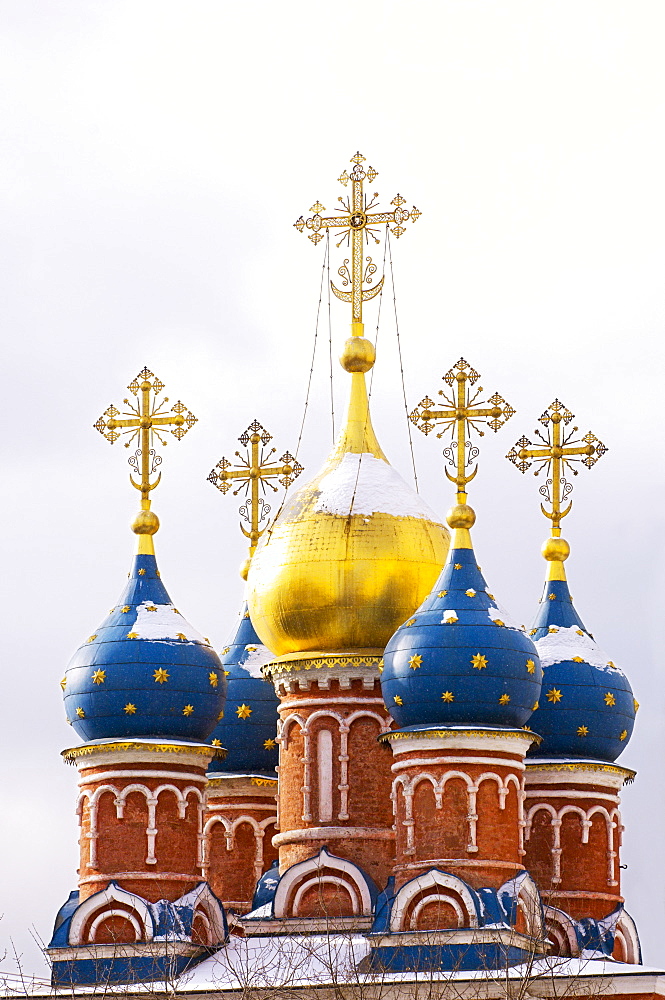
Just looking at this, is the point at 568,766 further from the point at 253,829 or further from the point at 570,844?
the point at 253,829

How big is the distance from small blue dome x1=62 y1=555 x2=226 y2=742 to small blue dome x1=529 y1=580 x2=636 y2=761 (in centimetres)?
363

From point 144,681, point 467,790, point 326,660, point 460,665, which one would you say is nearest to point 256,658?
point 326,660

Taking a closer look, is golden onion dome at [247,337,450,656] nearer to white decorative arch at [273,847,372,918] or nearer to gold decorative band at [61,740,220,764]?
gold decorative band at [61,740,220,764]

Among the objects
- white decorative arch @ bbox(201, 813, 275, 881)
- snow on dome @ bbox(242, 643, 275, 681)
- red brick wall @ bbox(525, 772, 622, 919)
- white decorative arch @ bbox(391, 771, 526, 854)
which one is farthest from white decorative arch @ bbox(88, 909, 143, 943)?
red brick wall @ bbox(525, 772, 622, 919)

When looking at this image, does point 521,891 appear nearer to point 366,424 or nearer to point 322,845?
point 322,845

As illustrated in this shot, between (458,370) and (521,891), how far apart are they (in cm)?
569

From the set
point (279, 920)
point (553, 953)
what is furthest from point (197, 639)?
point (553, 953)

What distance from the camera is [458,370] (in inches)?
1232

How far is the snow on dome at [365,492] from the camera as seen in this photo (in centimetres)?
3162

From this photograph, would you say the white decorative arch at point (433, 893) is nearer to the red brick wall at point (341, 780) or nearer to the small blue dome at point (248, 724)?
the red brick wall at point (341, 780)

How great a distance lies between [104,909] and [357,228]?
8.28 metres

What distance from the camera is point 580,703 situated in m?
31.9

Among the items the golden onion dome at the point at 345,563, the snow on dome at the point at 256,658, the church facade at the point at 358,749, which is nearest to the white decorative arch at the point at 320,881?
the church facade at the point at 358,749

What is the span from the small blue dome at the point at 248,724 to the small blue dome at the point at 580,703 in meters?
3.18
